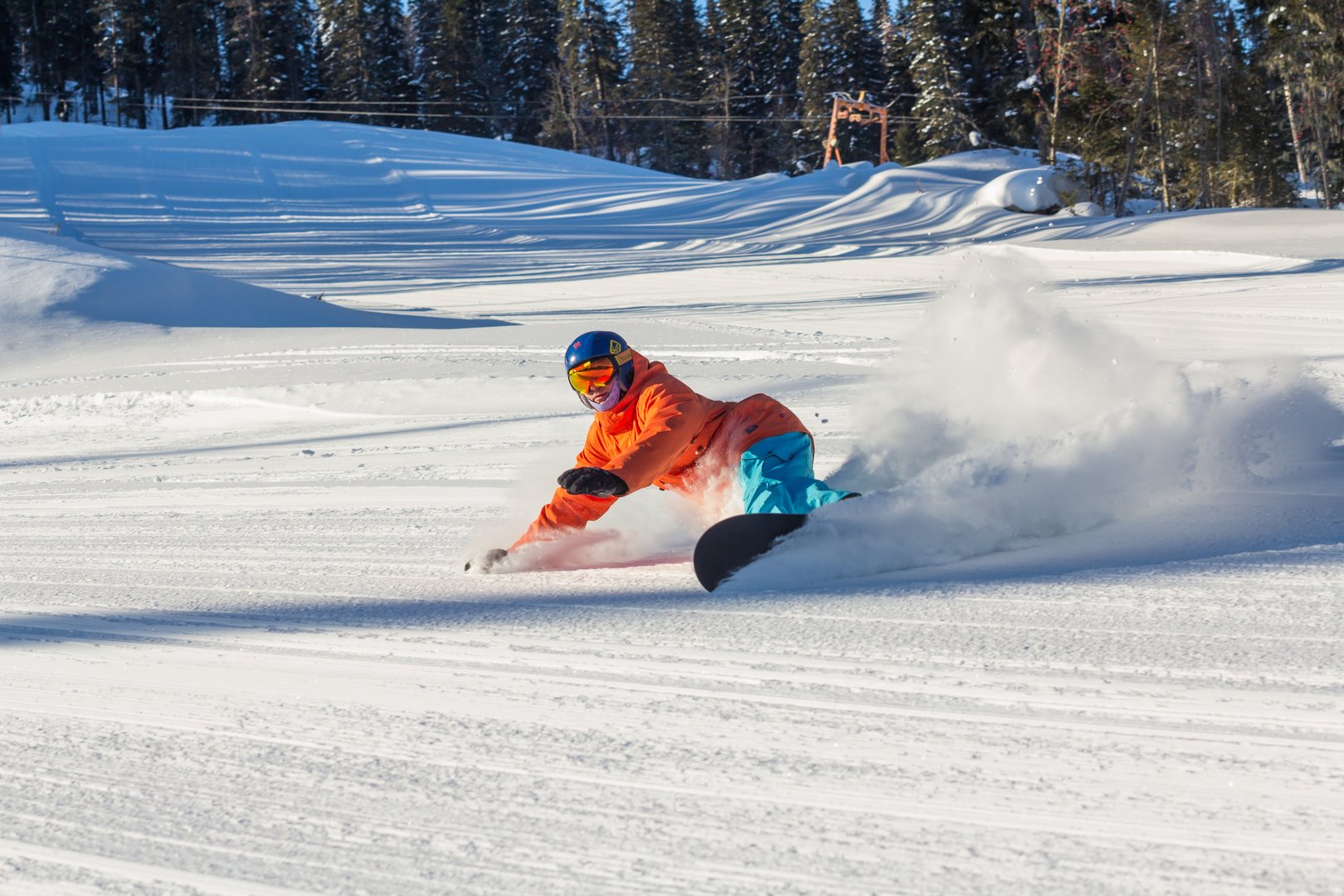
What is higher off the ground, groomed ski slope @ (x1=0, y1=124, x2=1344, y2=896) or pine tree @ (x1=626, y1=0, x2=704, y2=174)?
pine tree @ (x1=626, y1=0, x2=704, y2=174)

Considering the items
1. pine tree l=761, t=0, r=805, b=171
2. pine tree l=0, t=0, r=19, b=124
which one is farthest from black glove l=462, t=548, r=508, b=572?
pine tree l=0, t=0, r=19, b=124

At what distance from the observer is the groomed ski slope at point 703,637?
2348 mm

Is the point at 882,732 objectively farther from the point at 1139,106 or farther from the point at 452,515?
the point at 1139,106

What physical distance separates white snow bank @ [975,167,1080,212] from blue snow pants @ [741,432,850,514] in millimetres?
25315

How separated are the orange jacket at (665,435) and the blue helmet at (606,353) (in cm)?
4

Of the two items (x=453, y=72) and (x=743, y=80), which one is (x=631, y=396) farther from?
(x=453, y=72)

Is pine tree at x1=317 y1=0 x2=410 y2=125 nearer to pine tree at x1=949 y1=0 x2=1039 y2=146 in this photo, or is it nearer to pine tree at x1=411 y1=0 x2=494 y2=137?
pine tree at x1=411 y1=0 x2=494 y2=137

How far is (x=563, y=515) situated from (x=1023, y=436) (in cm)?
185

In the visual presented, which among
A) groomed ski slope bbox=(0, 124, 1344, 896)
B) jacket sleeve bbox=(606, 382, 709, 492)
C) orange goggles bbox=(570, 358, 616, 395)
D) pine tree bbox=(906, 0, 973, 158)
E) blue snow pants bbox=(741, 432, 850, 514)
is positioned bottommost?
groomed ski slope bbox=(0, 124, 1344, 896)

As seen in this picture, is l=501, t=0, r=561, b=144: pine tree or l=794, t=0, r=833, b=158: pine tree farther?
l=501, t=0, r=561, b=144: pine tree

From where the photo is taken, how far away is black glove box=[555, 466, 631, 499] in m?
4.14

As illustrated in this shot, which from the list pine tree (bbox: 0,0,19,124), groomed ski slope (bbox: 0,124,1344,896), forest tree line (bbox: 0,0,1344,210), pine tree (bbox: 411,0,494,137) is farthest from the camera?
pine tree (bbox: 0,0,19,124)

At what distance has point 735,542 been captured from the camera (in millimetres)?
4074

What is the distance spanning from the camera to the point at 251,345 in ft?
39.4
